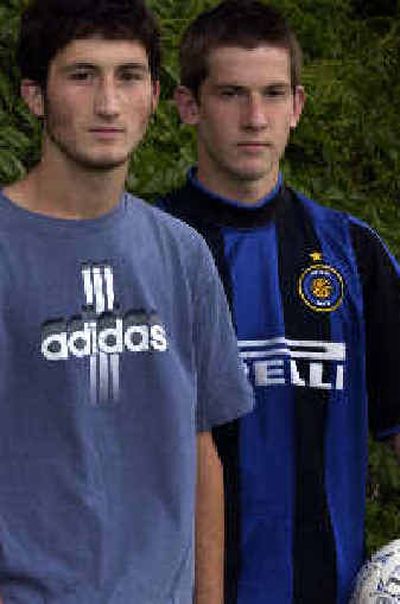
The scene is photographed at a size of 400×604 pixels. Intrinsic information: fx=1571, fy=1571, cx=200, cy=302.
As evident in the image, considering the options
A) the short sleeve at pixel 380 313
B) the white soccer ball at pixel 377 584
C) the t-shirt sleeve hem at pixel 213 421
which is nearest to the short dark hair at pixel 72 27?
the t-shirt sleeve hem at pixel 213 421

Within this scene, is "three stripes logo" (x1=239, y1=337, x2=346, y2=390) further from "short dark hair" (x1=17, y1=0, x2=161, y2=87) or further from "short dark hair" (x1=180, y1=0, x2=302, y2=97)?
"short dark hair" (x1=17, y1=0, x2=161, y2=87)

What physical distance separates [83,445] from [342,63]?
5.47 m

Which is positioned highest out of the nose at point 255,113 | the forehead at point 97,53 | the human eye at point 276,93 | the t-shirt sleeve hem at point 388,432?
the forehead at point 97,53

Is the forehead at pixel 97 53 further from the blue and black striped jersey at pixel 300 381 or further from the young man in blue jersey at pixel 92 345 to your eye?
the blue and black striped jersey at pixel 300 381

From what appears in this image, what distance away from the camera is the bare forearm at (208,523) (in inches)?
128

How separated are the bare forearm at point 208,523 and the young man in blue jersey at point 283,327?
0.47 meters

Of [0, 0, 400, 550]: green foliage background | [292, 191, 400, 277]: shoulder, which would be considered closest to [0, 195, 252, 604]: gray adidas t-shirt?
[292, 191, 400, 277]: shoulder

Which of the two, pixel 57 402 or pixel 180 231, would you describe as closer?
pixel 57 402

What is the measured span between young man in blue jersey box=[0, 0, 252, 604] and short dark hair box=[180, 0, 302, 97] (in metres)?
0.76

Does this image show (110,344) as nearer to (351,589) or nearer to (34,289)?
(34,289)

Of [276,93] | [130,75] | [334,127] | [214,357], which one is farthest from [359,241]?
[334,127]

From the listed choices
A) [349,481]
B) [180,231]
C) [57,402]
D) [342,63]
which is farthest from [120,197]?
[342,63]

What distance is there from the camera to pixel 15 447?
9.50 ft

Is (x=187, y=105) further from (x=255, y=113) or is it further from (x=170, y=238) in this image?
(x=170, y=238)
